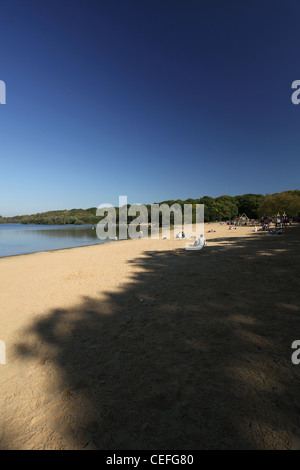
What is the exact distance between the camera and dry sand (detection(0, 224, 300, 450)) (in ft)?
7.48

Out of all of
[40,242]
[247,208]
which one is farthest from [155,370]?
[247,208]

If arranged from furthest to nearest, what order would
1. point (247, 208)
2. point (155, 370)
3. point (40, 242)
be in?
point (247, 208) → point (40, 242) → point (155, 370)

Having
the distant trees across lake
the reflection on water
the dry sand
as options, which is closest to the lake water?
the reflection on water

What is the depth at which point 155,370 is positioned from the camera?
10.6 feet

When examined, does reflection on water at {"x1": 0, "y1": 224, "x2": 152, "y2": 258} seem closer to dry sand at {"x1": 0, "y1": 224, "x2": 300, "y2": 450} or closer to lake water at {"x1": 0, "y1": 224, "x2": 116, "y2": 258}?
lake water at {"x1": 0, "y1": 224, "x2": 116, "y2": 258}

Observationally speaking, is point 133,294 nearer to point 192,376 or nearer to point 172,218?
point 192,376

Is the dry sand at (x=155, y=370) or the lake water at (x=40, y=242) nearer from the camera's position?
the dry sand at (x=155, y=370)

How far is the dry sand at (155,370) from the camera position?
2281 millimetres

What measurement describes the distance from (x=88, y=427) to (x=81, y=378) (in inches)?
34.8

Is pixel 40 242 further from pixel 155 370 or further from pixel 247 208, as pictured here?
pixel 247 208

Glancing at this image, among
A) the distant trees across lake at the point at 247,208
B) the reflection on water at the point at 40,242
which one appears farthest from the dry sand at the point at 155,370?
the distant trees across lake at the point at 247,208

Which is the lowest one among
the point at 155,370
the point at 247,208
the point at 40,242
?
the point at 40,242

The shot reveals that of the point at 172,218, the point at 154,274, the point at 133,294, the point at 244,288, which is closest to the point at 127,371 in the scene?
the point at 133,294

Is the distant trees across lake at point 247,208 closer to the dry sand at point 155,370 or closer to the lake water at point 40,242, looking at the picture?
the lake water at point 40,242
